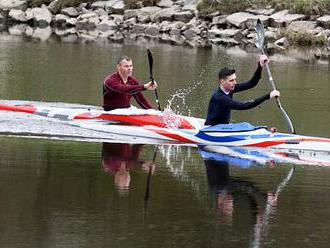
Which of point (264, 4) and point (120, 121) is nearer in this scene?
point (120, 121)

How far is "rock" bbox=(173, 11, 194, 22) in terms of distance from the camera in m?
58.0

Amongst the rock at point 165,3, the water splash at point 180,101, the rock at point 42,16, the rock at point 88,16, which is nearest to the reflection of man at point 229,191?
the water splash at point 180,101

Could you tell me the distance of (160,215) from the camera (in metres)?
11.1

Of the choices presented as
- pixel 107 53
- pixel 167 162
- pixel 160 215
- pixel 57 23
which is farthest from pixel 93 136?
pixel 57 23

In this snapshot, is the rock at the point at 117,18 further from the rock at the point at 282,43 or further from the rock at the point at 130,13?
the rock at the point at 282,43

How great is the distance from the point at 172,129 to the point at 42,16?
47.5 meters

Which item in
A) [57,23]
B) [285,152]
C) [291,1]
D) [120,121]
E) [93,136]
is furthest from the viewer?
[57,23]

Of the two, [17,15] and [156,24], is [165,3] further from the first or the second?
[17,15]

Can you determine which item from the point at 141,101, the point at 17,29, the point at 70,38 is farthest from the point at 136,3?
the point at 141,101

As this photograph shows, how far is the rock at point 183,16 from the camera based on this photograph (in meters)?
58.0

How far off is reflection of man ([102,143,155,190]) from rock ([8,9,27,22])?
48.5 metres

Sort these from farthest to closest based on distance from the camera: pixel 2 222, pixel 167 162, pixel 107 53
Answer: pixel 107 53
pixel 167 162
pixel 2 222

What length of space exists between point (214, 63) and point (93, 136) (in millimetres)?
20723

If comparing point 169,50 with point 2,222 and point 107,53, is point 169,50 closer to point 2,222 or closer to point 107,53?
point 107,53
